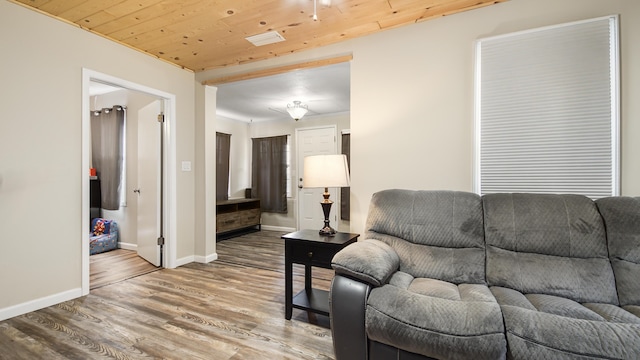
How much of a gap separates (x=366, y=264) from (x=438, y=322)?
0.41 metres

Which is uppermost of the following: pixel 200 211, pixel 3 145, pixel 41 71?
pixel 41 71

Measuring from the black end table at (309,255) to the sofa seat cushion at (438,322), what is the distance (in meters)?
0.64

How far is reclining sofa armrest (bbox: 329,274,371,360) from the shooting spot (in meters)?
1.40

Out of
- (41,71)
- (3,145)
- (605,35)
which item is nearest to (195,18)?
(41,71)

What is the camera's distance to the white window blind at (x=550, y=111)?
6.13 ft

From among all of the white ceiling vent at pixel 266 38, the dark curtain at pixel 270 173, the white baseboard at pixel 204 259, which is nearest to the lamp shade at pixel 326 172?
the white ceiling vent at pixel 266 38

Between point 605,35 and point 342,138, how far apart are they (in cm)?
369

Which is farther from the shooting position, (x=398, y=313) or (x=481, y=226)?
(x=481, y=226)

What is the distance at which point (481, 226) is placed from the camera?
1809mm

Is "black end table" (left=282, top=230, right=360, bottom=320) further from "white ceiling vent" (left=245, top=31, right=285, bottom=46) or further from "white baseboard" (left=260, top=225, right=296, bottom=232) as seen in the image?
"white baseboard" (left=260, top=225, right=296, bottom=232)

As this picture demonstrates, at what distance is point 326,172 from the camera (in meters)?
2.21

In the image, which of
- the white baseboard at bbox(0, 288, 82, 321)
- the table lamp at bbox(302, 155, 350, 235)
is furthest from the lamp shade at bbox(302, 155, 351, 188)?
the white baseboard at bbox(0, 288, 82, 321)

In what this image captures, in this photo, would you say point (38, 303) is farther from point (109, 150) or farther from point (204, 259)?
point (109, 150)

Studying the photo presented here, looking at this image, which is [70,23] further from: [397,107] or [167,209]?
[397,107]
